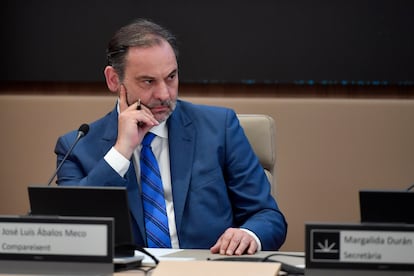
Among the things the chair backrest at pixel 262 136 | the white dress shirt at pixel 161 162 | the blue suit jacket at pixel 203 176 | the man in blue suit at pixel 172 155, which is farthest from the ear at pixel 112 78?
the chair backrest at pixel 262 136

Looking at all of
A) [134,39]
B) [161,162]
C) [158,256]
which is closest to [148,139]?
[161,162]

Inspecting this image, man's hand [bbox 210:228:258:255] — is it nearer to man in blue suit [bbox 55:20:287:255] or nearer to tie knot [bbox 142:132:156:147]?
man in blue suit [bbox 55:20:287:255]

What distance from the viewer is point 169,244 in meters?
2.95

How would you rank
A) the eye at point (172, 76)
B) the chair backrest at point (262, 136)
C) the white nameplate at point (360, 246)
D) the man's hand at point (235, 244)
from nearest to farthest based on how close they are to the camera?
the white nameplate at point (360, 246) < the man's hand at point (235, 244) < the eye at point (172, 76) < the chair backrest at point (262, 136)

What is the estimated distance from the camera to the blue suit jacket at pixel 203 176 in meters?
2.98

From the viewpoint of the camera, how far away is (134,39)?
3.05 m

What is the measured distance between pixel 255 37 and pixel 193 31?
1.07 ft

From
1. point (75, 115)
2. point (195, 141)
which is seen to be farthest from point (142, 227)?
point (75, 115)

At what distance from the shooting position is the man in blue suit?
2945 millimetres

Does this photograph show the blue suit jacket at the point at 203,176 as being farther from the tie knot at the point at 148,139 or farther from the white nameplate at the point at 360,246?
the white nameplate at the point at 360,246

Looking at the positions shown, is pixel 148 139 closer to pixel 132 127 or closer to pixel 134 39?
pixel 132 127

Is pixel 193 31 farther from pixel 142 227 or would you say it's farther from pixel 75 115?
pixel 142 227

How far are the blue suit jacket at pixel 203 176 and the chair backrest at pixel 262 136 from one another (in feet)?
0.43

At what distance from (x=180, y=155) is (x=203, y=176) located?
12cm
